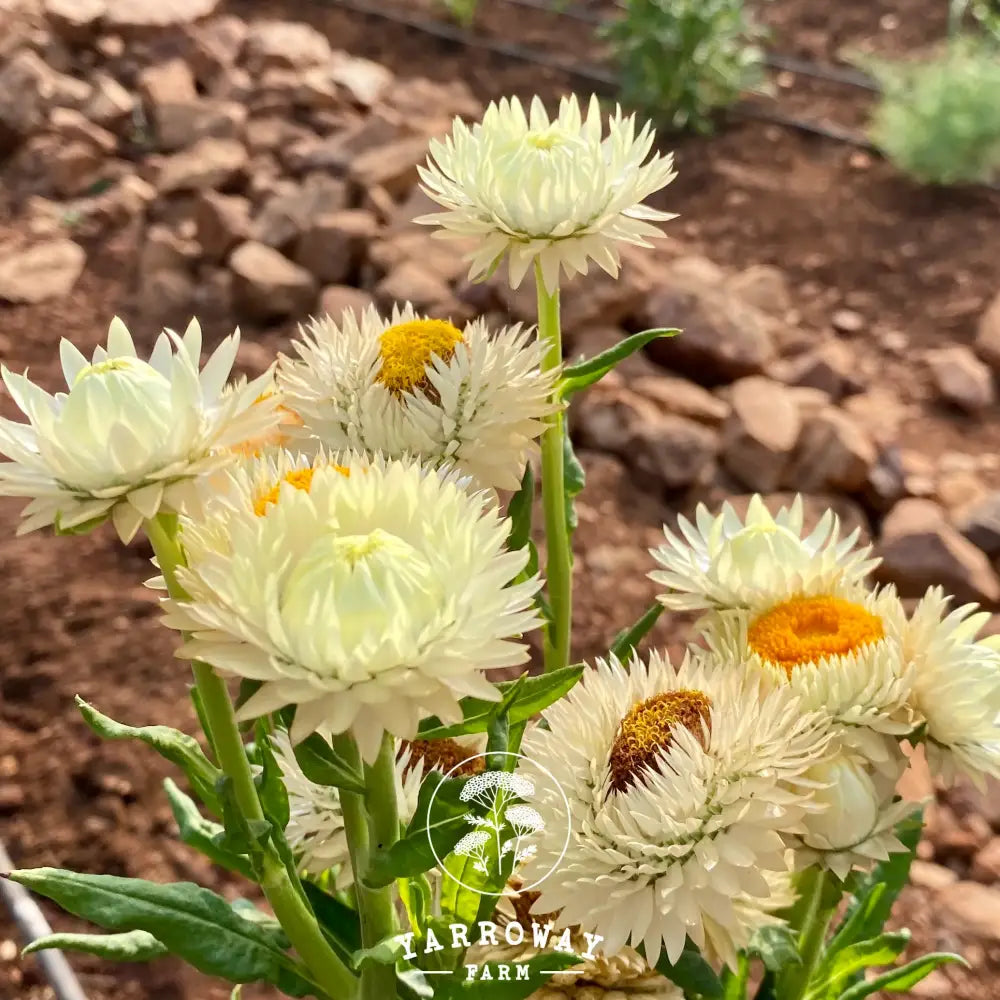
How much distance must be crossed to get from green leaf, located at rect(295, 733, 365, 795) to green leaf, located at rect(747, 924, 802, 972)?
46 cm

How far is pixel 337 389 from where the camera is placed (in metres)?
1.01

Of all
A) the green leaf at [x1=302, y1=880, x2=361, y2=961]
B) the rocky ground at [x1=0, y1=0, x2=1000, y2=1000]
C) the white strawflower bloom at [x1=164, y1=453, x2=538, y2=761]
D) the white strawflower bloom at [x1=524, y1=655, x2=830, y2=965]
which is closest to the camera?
the white strawflower bloom at [x1=164, y1=453, x2=538, y2=761]

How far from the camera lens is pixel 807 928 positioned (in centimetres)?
111

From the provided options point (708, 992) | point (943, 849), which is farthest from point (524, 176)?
point (943, 849)

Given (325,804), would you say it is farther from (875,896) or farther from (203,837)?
(875,896)

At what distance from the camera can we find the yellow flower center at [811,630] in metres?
0.90

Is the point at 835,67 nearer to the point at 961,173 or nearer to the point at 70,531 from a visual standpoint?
the point at 961,173

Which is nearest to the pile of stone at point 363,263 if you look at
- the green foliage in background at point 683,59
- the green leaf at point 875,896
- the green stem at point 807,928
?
the green foliage in background at point 683,59

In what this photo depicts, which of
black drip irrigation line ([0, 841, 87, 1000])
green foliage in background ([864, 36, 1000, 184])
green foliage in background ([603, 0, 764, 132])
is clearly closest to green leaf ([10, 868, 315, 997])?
black drip irrigation line ([0, 841, 87, 1000])

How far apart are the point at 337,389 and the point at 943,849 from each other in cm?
175

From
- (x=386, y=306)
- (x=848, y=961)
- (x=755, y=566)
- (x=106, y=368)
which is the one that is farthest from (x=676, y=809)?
(x=386, y=306)

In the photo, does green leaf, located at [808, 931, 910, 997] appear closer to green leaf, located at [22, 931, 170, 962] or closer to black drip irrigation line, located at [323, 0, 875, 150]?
green leaf, located at [22, 931, 170, 962]

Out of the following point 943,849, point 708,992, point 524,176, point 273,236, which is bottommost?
point 943,849

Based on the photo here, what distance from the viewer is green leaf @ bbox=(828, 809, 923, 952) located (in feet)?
4.18
